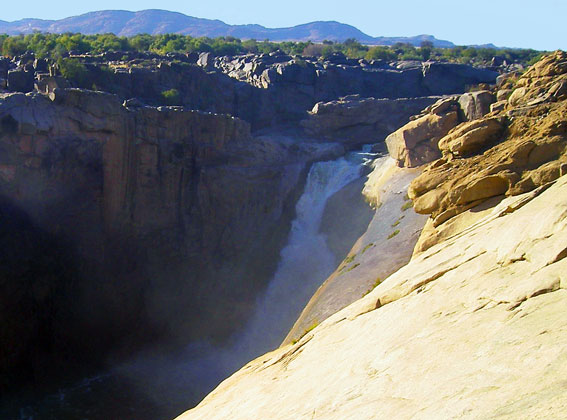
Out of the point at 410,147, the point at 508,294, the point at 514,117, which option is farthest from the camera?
the point at 410,147

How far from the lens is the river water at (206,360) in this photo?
82.6 ft

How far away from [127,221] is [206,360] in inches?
307

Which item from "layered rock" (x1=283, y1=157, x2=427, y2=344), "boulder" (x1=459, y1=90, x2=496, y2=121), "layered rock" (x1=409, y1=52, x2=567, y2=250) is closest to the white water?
"layered rock" (x1=283, y1=157, x2=427, y2=344)

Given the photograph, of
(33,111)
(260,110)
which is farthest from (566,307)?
(260,110)

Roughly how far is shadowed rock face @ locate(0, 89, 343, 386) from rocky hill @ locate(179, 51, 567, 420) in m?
18.0

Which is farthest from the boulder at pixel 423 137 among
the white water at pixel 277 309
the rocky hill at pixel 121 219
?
the white water at pixel 277 309

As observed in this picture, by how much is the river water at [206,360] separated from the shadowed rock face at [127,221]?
109 centimetres

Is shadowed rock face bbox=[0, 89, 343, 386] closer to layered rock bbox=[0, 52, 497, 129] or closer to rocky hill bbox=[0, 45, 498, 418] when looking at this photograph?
rocky hill bbox=[0, 45, 498, 418]

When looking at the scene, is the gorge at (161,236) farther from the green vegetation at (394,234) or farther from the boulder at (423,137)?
the green vegetation at (394,234)

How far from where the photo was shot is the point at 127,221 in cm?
3170

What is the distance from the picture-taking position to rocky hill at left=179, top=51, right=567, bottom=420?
616cm

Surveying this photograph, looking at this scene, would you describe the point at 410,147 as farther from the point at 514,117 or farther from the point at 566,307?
the point at 566,307

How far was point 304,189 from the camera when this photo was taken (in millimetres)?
38812

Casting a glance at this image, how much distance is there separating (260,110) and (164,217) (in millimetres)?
18493
